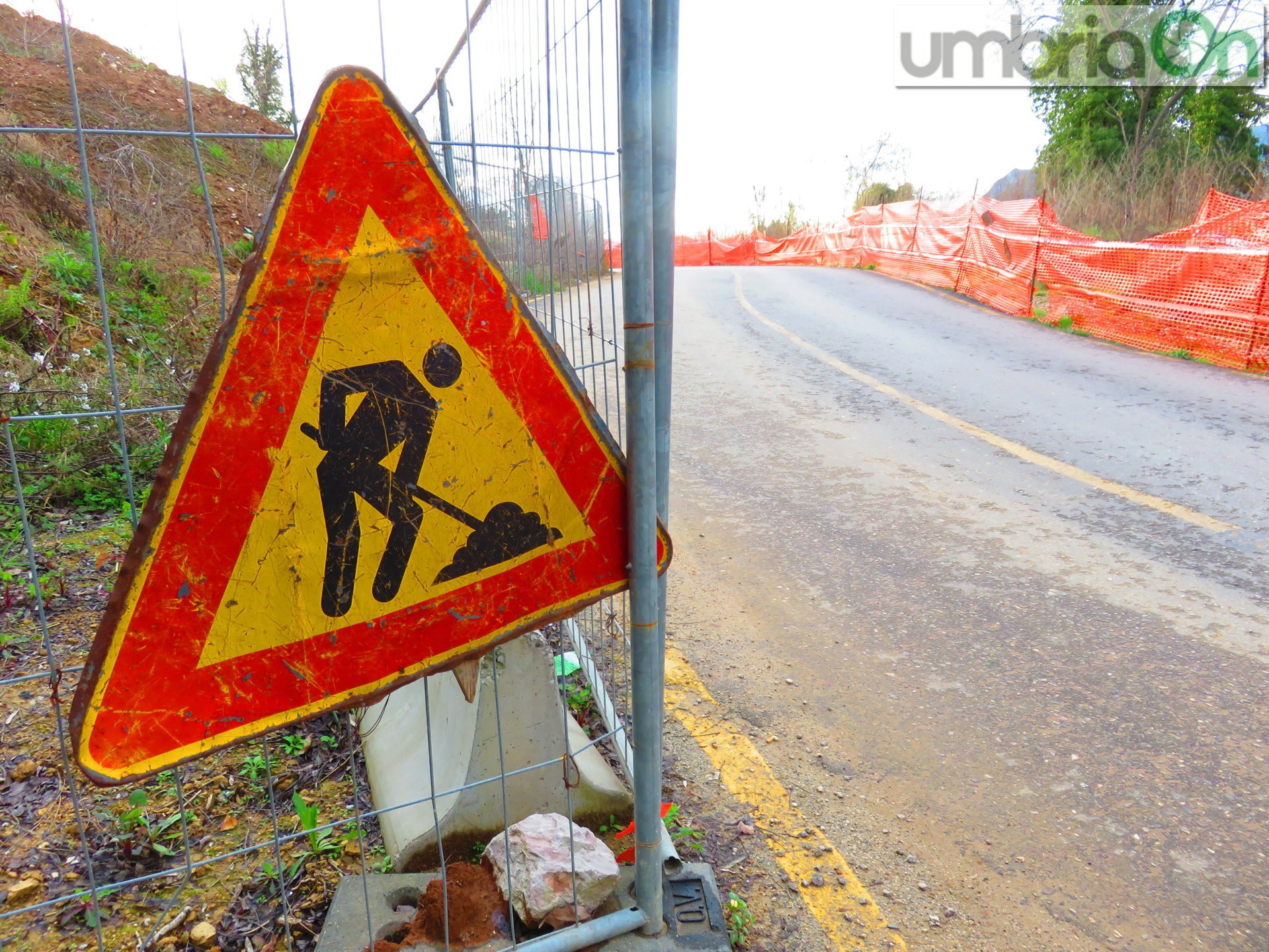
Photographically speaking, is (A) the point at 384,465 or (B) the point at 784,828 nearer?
(A) the point at 384,465

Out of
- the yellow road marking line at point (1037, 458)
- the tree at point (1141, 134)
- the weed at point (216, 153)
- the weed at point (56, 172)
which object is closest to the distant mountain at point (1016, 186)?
the tree at point (1141, 134)

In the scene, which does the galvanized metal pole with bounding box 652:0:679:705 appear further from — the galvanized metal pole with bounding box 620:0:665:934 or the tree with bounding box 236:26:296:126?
the tree with bounding box 236:26:296:126

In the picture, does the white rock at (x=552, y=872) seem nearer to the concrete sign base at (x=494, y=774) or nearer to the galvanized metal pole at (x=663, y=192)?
the concrete sign base at (x=494, y=774)

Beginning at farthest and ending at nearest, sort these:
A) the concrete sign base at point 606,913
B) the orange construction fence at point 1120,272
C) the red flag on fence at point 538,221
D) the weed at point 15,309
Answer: the orange construction fence at point 1120,272
the weed at point 15,309
the red flag on fence at point 538,221
the concrete sign base at point 606,913

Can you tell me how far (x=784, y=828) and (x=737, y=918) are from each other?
0.41m

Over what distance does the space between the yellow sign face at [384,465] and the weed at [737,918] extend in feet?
3.91

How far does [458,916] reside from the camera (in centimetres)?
195

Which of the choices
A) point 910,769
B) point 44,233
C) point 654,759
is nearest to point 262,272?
point 654,759

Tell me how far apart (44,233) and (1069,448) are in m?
8.86

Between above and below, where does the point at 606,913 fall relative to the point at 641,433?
below

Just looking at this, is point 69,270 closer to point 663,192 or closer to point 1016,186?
point 663,192

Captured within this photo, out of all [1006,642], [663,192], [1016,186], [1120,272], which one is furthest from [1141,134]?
[663,192]

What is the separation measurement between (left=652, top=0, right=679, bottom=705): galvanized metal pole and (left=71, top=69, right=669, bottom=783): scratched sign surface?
26 centimetres

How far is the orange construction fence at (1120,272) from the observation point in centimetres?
848
